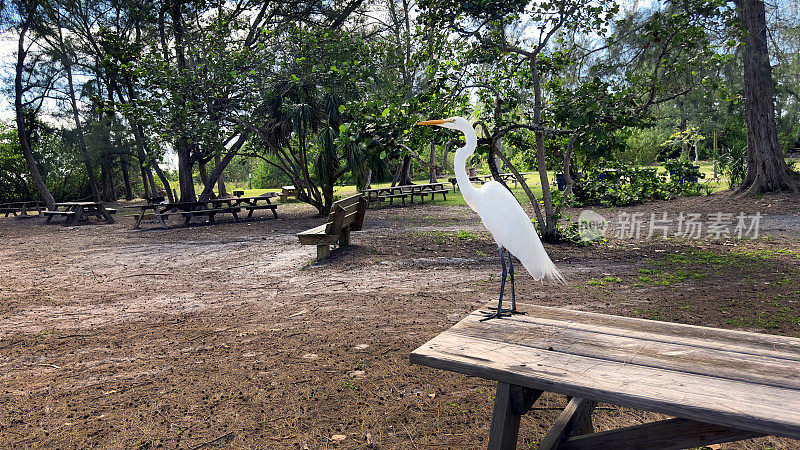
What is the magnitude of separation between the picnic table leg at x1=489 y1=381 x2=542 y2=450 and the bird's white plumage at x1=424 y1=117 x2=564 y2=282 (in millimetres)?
1061

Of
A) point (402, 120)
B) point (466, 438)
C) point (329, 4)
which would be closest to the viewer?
point (466, 438)

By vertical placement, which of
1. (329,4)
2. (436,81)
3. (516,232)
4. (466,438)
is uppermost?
(329,4)

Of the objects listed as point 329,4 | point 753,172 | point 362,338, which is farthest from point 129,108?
point 753,172

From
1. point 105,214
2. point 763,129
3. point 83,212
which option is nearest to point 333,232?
point 763,129

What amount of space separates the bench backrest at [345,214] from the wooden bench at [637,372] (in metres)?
5.13

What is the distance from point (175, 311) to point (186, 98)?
29.7 ft

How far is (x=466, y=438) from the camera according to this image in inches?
96.2

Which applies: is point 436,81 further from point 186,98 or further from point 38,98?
point 38,98

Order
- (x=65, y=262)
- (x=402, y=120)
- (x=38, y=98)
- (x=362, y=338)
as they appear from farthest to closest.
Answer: (x=38, y=98) < (x=65, y=262) < (x=402, y=120) < (x=362, y=338)

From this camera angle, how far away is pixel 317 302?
500 centimetres

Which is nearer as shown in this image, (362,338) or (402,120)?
(362,338)

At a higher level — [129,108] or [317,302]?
[129,108]

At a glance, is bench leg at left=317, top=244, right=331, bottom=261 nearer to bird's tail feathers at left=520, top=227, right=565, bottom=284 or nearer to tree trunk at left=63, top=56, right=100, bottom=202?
bird's tail feathers at left=520, top=227, right=565, bottom=284

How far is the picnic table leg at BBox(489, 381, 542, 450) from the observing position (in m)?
1.84
